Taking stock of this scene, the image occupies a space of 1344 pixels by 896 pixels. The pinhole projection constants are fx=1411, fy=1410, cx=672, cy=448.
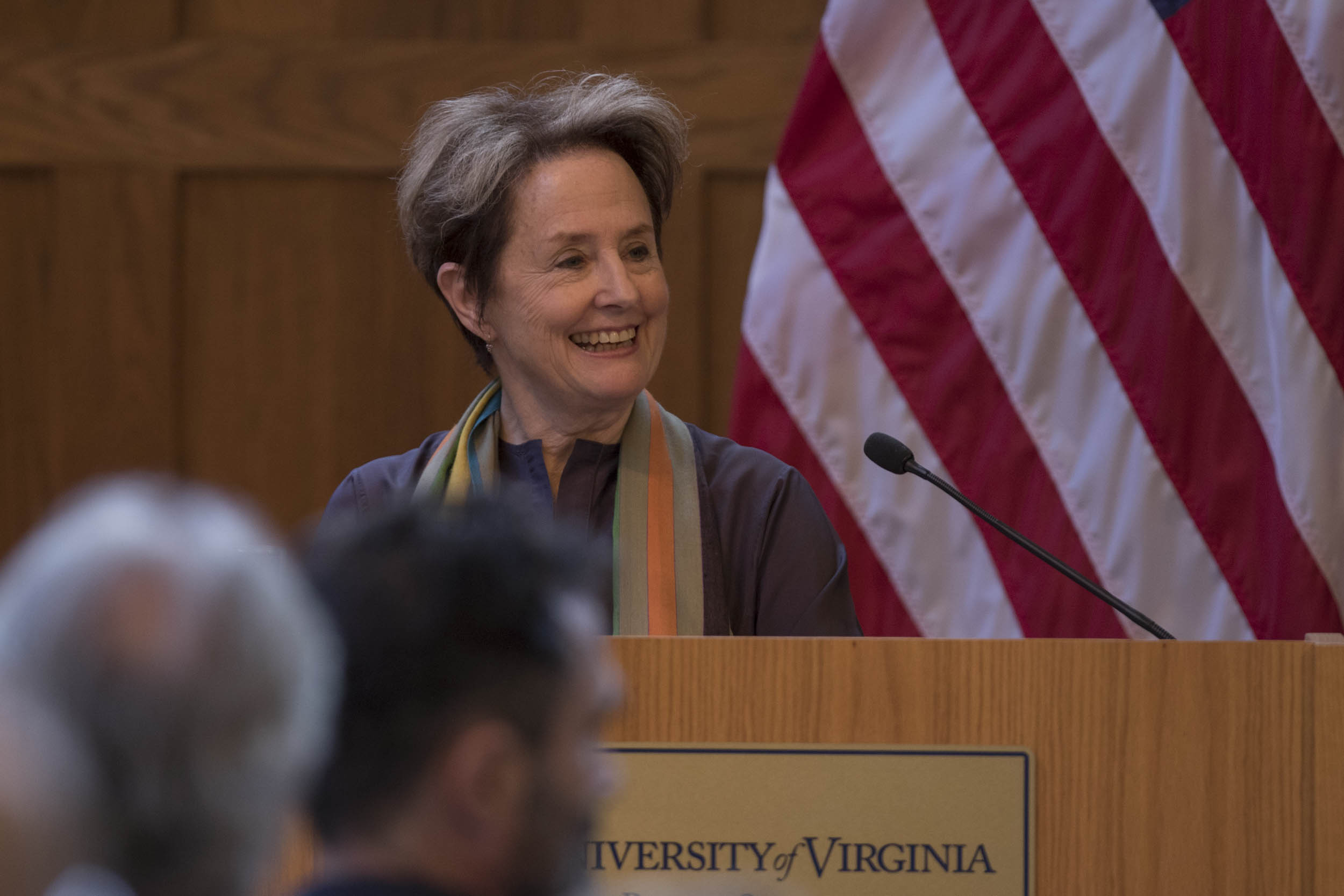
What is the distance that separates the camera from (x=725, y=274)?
289 cm

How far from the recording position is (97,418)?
290cm

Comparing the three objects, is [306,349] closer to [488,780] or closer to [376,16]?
[376,16]

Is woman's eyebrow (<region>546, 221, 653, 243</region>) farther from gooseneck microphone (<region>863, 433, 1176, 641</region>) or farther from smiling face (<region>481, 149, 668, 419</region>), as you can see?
gooseneck microphone (<region>863, 433, 1176, 641</region>)

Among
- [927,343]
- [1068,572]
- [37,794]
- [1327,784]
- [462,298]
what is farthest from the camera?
[927,343]

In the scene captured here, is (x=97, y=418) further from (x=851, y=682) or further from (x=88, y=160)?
(x=851, y=682)

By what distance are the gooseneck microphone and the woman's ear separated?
58 cm

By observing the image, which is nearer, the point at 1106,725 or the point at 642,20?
the point at 1106,725

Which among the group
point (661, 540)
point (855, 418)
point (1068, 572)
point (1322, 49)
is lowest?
point (1068, 572)

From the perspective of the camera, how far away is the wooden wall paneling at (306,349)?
291cm

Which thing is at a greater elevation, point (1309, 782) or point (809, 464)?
point (809, 464)

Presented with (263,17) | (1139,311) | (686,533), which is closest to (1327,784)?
(686,533)

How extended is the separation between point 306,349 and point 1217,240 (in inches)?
69.4

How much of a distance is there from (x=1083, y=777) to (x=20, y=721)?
983 millimetres

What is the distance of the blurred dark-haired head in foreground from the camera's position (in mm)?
409
